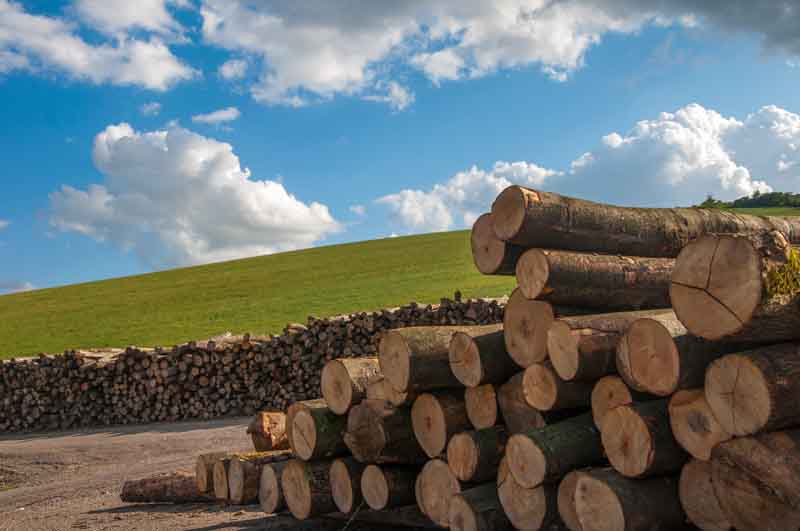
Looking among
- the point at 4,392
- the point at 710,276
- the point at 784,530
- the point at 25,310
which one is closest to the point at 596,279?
the point at 710,276

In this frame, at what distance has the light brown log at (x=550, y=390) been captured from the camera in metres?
4.61

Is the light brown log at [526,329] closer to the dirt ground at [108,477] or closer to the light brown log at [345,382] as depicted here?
the light brown log at [345,382]

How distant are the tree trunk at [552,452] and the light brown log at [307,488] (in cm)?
192

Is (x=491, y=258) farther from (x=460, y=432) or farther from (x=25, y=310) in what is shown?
(x=25, y=310)

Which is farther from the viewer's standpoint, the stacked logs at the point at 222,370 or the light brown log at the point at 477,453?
the stacked logs at the point at 222,370

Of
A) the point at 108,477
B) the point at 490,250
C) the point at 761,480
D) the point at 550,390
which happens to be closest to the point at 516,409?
the point at 550,390

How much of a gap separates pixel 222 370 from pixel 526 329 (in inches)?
448

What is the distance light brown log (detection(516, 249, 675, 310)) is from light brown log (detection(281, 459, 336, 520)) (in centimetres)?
236

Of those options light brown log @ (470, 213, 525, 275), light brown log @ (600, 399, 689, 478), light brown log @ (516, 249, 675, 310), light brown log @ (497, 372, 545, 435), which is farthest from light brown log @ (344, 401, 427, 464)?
light brown log @ (600, 399, 689, 478)

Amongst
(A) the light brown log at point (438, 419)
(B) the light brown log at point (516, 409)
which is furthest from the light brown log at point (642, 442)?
(A) the light brown log at point (438, 419)

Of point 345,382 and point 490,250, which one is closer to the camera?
point 490,250

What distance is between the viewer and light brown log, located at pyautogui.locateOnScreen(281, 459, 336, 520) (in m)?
5.76

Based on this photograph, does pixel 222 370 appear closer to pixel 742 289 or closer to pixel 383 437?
pixel 383 437

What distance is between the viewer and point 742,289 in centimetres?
366
